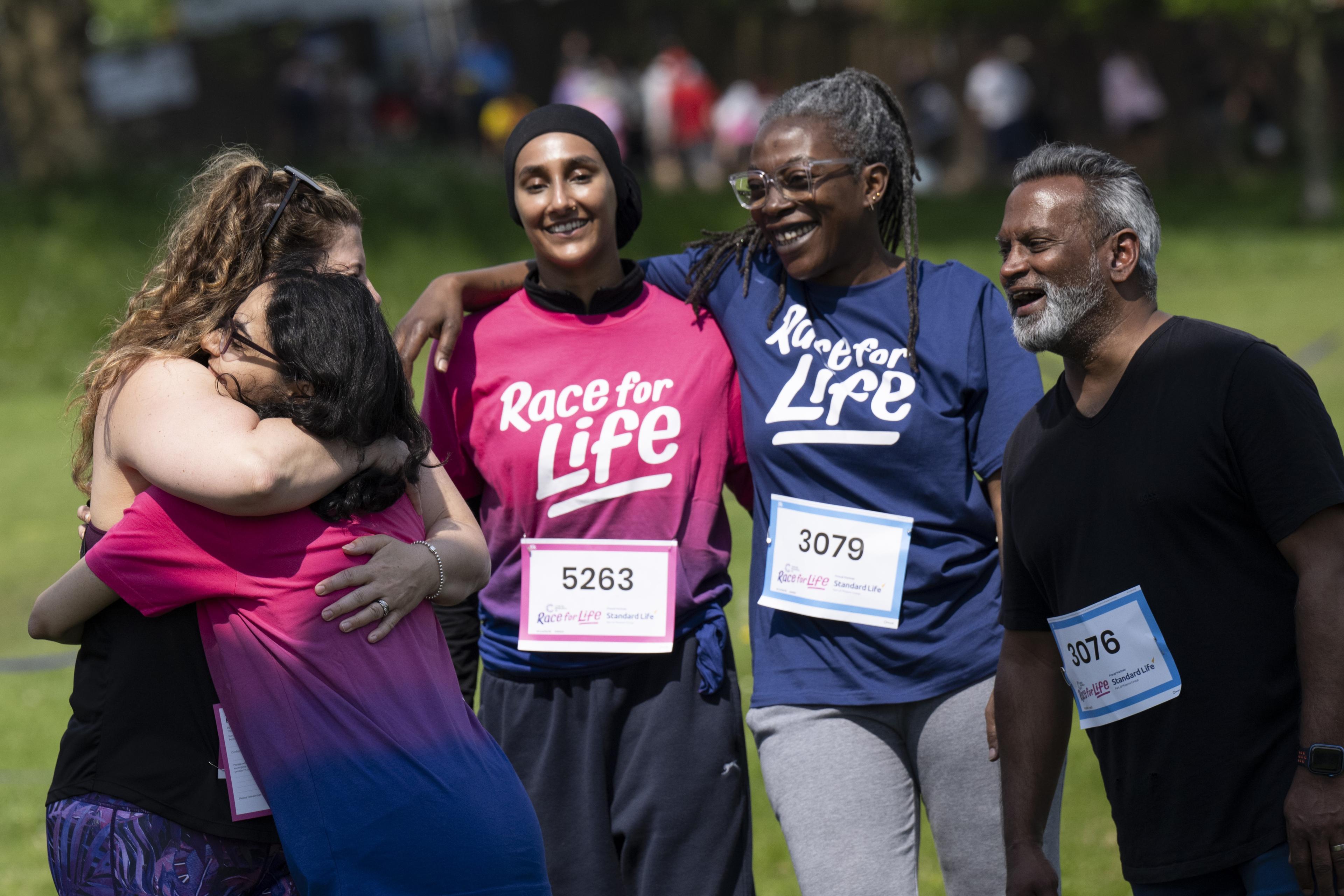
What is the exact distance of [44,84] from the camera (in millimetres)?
20531

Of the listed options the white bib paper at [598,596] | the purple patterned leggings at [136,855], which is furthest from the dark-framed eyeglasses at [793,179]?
the purple patterned leggings at [136,855]

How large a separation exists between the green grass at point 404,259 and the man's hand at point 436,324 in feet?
19.1

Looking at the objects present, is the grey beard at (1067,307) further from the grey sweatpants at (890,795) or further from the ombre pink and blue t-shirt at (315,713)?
the ombre pink and blue t-shirt at (315,713)

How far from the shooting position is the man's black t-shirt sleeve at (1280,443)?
8.80 ft

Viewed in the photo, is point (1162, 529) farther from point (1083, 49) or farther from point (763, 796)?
point (1083, 49)

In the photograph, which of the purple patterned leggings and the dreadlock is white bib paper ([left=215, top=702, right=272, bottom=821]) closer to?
the purple patterned leggings

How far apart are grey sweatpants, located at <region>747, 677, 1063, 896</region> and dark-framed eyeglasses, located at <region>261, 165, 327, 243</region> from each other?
1589 mm

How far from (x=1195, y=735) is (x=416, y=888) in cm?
143

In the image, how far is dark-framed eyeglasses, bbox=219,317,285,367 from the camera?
8.62 feet

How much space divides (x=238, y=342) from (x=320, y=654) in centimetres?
56

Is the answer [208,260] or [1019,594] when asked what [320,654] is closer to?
[208,260]

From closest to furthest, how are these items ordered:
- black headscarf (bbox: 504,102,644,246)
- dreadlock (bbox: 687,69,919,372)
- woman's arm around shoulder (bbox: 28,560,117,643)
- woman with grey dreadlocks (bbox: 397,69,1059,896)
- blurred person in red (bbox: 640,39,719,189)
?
woman's arm around shoulder (bbox: 28,560,117,643), woman with grey dreadlocks (bbox: 397,69,1059,896), dreadlock (bbox: 687,69,919,372), black headscarf (bbox: 504,102,644,246), blurred person in red (bbox: 640,39,719,189)

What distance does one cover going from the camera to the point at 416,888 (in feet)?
8.26

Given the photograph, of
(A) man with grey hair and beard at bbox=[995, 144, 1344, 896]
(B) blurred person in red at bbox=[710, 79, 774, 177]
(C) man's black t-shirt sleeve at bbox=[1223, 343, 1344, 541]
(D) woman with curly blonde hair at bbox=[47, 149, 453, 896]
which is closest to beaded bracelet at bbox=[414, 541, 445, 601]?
(D) woman with curly blonde hair at bbox=[47, 149, 453, 896]
